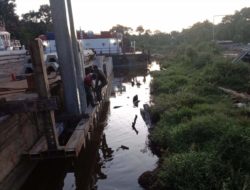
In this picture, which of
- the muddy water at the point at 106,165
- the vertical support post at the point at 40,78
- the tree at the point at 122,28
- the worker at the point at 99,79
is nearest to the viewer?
the vertical support post at the point at 40,78

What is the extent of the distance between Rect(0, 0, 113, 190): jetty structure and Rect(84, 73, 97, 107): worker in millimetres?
709

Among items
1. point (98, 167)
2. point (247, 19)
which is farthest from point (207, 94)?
point (247, 19)

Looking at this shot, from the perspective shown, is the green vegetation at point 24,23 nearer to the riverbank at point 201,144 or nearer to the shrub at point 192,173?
the riverbank at point 201,144

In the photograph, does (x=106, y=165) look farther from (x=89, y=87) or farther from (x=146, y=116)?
(x=146, y=116)

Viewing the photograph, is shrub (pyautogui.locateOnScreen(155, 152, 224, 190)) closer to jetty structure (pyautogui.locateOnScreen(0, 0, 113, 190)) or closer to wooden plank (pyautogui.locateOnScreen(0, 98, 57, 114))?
jetty structure (pyautogui.locateOnScreen(0, 0, 113, 190))

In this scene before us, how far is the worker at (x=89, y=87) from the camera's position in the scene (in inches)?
503

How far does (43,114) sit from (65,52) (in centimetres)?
323

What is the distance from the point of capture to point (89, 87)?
13.0 meters

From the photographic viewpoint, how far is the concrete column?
34.7 ft

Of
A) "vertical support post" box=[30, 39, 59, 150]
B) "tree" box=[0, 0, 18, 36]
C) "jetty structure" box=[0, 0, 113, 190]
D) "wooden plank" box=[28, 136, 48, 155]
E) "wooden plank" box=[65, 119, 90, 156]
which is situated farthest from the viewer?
"tree" box=[0, 0, 18, 36]

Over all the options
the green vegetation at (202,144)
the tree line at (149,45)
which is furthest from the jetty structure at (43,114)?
the tree line at (149,45)

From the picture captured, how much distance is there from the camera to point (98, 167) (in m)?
10.6


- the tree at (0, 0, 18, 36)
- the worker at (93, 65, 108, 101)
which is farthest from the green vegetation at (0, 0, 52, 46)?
the worker at (93, 65, 108, 101)

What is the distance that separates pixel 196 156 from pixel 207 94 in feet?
27.2
